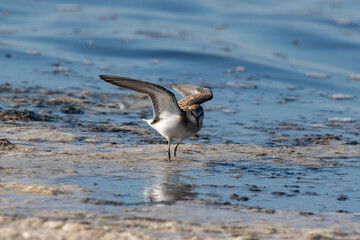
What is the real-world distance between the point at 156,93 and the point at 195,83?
600 centimetres

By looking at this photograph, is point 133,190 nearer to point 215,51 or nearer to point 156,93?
point 156,93

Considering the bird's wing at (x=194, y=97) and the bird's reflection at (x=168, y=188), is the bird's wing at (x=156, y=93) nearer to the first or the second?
the bird's wing at (x=194, y=97)

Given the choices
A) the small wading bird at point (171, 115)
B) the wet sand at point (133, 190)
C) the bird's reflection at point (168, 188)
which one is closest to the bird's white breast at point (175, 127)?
the small wading bird at point (171, 115)

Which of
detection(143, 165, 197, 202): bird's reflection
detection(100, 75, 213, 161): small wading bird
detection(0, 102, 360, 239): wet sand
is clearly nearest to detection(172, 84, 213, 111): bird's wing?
detection(100, 75, 213, 161): small wading bird

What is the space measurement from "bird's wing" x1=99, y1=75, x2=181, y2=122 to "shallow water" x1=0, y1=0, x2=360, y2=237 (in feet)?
1.89

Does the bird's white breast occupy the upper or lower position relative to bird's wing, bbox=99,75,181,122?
lower

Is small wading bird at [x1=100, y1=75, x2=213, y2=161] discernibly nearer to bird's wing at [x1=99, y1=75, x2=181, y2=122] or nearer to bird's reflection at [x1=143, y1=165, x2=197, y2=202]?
bird's wing at [x1=99, y1=75, x2=181, y2=122]

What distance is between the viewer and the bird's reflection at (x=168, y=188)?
553cm

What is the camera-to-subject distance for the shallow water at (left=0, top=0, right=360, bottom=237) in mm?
5980

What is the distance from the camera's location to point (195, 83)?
12820 mm

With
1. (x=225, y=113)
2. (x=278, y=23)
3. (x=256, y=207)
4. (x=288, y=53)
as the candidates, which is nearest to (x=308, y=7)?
(x=278, y=23)

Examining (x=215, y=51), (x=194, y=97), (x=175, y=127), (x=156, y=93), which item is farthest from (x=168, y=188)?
(x=215, y=51)

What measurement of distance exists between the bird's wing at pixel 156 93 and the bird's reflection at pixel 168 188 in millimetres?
791

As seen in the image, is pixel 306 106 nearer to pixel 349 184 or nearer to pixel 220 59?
pixel 220 59
